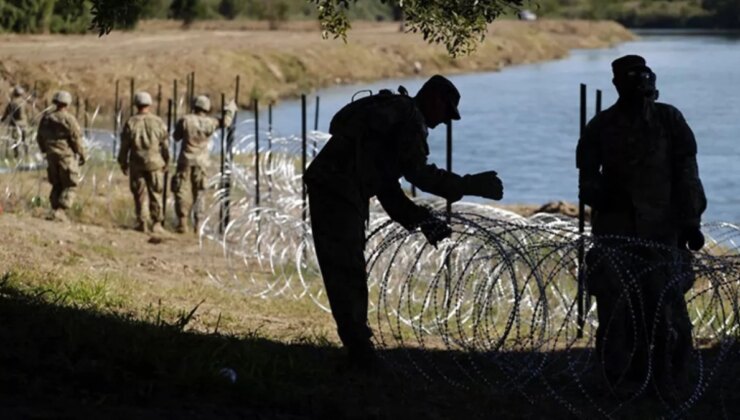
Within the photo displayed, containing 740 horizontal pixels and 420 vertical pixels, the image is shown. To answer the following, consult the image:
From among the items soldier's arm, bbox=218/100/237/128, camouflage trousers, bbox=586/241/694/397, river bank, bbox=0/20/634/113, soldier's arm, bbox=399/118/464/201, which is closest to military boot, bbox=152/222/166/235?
soldier's arm, bbox=218/100/237/128

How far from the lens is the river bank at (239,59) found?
147ft

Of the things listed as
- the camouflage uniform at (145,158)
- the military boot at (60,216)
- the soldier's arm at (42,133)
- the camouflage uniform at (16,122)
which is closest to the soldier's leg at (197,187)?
the camouflage uniform at (145,158)

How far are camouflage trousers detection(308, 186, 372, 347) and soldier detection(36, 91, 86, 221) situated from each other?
10.9 meters

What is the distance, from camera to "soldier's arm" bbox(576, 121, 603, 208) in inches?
344

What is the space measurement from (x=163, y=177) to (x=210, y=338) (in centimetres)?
1295

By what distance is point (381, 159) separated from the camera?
8258 millimetres

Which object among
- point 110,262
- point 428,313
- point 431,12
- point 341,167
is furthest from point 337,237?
point 110,262

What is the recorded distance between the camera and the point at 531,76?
60062mm

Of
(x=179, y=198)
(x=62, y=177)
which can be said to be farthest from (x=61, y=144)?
(x=179, y=198)

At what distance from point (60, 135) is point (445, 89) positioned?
37.7ft

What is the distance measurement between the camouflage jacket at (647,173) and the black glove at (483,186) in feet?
2.72

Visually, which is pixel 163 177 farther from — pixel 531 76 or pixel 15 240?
pixel 531 76

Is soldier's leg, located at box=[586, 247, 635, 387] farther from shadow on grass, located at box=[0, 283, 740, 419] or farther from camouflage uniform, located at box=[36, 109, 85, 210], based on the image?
camouflage uniform, located at box=[36, 109, 85, 210]

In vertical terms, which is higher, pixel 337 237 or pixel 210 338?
pixel 337 237
